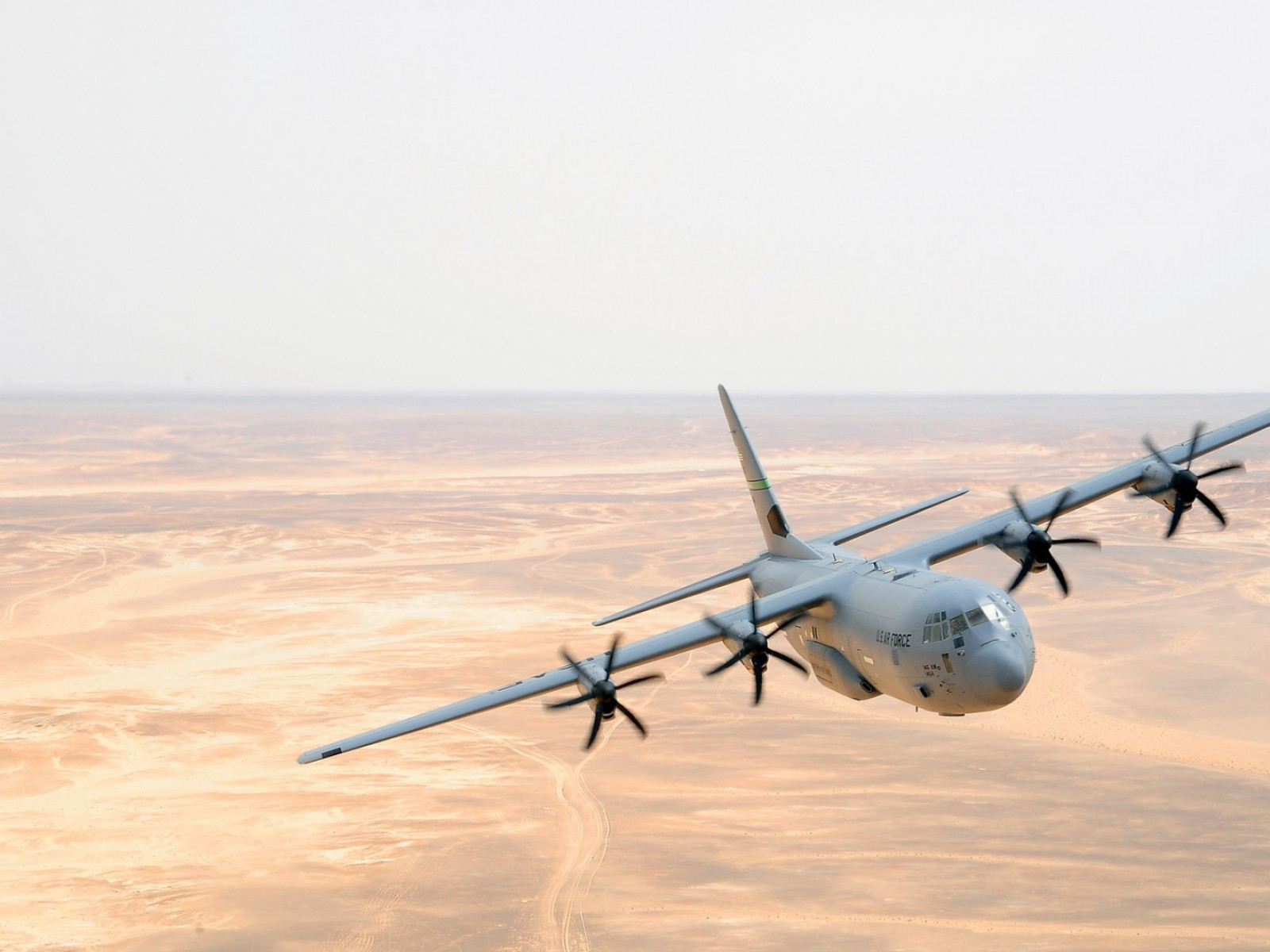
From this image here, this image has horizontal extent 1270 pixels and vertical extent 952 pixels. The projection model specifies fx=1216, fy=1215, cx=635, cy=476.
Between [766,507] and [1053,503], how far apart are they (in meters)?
13.4

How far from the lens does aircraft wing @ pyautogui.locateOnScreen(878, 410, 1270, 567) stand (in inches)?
1759

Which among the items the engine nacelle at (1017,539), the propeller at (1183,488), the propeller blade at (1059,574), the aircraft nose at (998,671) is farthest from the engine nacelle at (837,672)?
the propeller at (1183,488)

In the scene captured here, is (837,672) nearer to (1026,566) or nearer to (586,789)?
(1026,566)

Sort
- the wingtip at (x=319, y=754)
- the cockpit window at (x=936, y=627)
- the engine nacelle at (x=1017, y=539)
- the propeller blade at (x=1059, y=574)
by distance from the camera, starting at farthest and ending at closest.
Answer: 1. the engine nacelle at (x=1017, y=539)
2. the propeller blade at (x=1059, y=574)
3. the wingtip at (x=319, y=754)
4. the cockpit window at (x=936, y=627)

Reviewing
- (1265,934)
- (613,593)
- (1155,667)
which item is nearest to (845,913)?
(1265,934)

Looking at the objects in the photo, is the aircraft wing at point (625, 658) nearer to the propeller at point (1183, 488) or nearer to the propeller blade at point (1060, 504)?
the propeller blade at point (1060, 504)

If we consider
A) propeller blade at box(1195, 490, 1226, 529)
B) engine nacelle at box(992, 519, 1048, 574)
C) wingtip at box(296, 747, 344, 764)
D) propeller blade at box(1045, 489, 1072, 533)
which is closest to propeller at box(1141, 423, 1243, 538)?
propeller blade at box(1195, 490, 1226, 529)

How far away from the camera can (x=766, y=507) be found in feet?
178

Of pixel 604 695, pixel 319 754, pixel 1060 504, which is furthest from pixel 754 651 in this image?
pixel 319 754

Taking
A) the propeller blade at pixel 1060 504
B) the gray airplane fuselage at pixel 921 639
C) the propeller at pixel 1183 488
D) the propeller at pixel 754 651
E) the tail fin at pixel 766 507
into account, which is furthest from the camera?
the tail fin at pixel 766 507

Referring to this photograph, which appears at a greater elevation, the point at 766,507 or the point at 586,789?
the point at 766,507

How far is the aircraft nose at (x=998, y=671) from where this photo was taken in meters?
36.3

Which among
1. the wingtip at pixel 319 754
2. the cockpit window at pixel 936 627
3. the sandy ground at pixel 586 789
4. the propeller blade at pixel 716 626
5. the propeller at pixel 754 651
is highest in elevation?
the cockpit window at pixel 936 627

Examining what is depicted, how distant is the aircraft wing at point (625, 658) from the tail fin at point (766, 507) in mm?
5757
